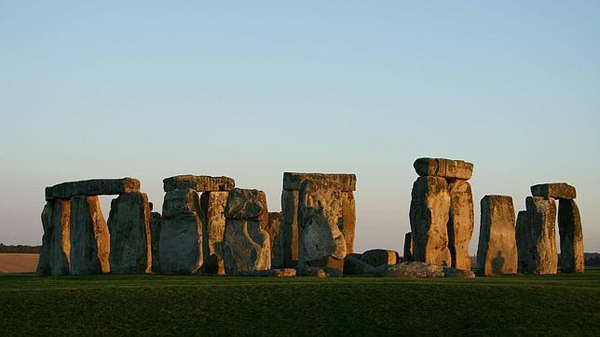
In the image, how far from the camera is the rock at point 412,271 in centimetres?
2498

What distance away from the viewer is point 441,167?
28953mm

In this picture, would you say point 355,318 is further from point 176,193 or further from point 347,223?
→ point 347,223

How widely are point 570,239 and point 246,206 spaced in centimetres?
1124

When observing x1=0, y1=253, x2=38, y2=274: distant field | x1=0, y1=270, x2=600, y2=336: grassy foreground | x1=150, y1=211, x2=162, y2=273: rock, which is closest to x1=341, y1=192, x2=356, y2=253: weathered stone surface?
x1=150, y1=211, x2=162, y2=273: rock

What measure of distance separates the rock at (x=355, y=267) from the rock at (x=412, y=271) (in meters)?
1.27

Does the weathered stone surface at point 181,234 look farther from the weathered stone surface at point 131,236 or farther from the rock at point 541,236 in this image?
the rock at point 541,236

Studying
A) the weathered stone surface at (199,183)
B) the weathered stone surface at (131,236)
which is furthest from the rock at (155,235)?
the weathered stone surface at (131,236)

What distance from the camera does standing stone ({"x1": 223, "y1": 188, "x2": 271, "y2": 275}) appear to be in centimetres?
2667

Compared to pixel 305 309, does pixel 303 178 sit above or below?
above

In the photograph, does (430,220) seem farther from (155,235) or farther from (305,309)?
(305,309)

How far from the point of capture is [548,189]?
31.4 metres

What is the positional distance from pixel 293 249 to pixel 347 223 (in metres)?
2.53

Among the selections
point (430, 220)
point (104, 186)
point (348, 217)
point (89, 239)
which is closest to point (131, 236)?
point (89, 239)

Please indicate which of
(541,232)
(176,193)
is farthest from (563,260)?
(176,193)
